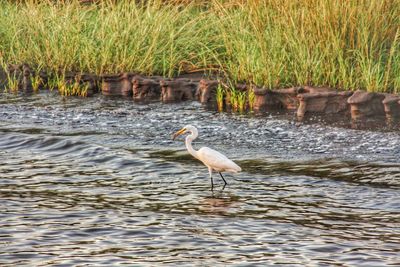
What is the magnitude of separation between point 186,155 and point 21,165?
196cm

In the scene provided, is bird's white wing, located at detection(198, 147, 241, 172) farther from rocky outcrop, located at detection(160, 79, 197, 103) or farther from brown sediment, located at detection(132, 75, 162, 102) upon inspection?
brown sediment, located at detection(132, 75, 162, 102)

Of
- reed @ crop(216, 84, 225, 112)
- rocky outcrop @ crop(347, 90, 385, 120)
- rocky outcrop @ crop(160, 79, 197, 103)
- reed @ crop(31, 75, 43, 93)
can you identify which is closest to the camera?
rocky outcrop @ crop(347, 90, 385, 120)

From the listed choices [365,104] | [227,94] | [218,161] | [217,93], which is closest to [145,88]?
[217,93]

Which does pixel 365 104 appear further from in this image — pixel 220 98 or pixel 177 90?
pixel 177 90

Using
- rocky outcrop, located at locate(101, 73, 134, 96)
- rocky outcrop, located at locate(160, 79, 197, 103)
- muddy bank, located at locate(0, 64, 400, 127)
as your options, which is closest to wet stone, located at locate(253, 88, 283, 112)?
A: muddy bank, located at locate(0, 64, 400, 127)

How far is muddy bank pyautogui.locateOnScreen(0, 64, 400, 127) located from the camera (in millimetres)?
13258

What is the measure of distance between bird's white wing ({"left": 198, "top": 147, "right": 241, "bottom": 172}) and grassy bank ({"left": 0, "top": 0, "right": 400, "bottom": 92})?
13.9 ft

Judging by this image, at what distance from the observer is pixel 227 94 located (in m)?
14.7

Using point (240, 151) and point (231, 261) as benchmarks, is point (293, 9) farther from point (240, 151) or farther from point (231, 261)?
point (231, 261)

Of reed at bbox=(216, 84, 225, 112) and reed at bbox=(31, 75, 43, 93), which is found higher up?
reed at bbox=(31, 75, 43, 93)

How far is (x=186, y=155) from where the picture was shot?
1173 centimetres

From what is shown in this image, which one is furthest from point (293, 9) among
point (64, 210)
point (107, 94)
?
point (64, 210)

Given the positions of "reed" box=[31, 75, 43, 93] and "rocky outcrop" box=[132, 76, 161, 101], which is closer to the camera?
"rocky outcrop" box=[132, 76, 161, 101]

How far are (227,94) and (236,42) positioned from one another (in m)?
0.87
